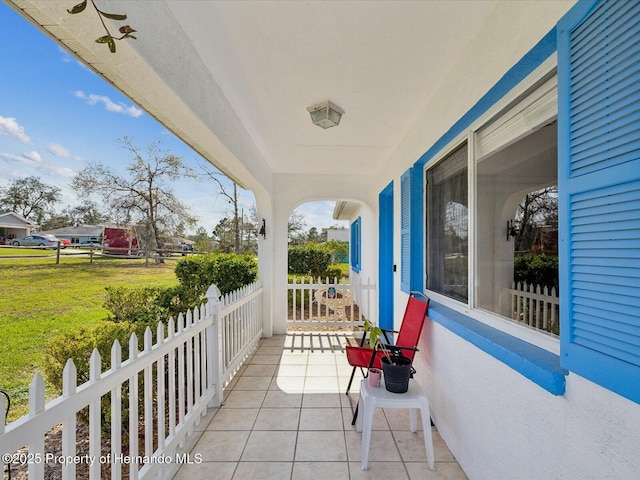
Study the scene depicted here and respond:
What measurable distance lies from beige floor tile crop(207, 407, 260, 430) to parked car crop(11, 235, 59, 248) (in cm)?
189

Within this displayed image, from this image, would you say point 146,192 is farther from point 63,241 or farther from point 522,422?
point 522,422

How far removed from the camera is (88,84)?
3.59 m

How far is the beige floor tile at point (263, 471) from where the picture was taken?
78.7 inches

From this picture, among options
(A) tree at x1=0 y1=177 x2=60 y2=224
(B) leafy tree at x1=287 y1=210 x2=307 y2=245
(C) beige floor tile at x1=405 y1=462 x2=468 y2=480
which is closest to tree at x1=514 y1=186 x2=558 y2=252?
(C) beige floor tile at x1=405 y1=462 x2=468 y2=480

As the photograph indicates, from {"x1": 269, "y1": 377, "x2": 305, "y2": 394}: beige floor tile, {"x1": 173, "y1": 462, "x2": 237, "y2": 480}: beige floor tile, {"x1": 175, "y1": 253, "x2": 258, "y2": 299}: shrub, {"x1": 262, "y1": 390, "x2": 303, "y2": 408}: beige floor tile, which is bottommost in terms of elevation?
{"x1": 269, "y1": 377, "x2": 305, "y2": 394}: beige floor tile

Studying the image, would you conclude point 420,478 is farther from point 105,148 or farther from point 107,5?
point 105,148

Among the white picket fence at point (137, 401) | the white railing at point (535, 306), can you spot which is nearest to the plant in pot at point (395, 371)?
the white railing at point (535, 306)

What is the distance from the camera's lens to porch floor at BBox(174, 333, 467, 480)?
6.73ft

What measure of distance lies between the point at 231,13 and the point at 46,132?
260 centimetres

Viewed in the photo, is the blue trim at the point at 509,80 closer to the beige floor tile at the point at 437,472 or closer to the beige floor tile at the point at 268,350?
the beige floor tile at the point at 437,472

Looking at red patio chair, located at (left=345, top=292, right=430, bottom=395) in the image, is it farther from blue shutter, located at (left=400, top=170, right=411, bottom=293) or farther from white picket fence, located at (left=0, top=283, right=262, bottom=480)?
white picket fence, located at (left=0, top=283, right=262, bottom=480)

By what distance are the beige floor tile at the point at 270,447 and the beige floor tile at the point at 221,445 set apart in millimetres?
58

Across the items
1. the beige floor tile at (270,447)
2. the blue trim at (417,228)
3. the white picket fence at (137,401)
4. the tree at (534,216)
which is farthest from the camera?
the blue trim at (417,228)

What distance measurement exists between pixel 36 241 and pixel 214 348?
5.18 feet
